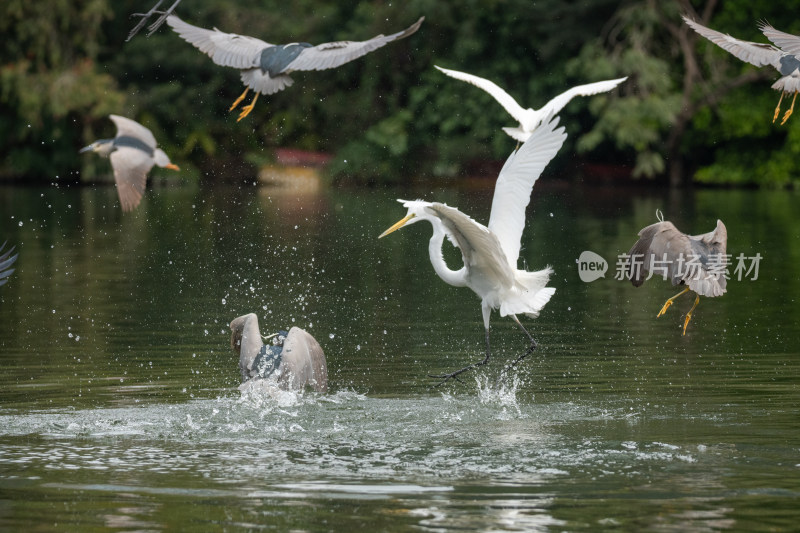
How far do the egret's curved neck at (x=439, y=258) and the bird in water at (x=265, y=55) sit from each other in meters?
1.33

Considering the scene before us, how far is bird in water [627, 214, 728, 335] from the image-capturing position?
356 inches

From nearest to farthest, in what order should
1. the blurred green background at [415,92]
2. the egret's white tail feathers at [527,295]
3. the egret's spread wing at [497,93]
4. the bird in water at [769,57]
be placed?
the egret's white tail feathers at [527,295], the bird in water at [769,57], the egret's spread wing at [497,93], the blurred green background at [415,92]

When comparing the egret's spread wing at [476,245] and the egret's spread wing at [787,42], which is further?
the egret's spread wing at [787,42]

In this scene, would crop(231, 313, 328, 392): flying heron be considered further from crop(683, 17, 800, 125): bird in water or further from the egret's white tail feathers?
crop(683, 17, 800, 125): bird in water

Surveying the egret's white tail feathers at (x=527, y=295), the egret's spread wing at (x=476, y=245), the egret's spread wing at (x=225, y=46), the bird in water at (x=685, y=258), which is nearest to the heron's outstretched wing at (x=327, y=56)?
the egret's spread wing at (x=225, y=46)

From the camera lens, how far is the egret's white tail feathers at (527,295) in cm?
1034

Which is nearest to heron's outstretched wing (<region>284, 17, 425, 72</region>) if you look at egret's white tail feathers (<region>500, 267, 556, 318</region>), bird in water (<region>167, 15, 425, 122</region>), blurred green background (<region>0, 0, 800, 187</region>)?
bird in water (<region>167, 15, 425, 122</region>)

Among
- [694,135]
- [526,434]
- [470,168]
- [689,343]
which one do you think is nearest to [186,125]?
[470,168]

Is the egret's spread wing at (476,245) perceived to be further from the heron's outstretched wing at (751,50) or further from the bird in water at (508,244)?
the heron's outstretched wing at (751,50)

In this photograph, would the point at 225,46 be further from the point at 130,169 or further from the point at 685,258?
the point at 685,258

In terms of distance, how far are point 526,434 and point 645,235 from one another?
1.70m

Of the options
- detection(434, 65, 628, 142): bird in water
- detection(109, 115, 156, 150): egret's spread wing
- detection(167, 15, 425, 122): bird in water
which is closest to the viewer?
detection(109, 115, 156, 150): egret's spread wing

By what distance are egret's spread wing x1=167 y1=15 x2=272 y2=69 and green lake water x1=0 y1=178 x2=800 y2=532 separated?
232 cm

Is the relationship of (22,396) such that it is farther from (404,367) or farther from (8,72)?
(8,72)
